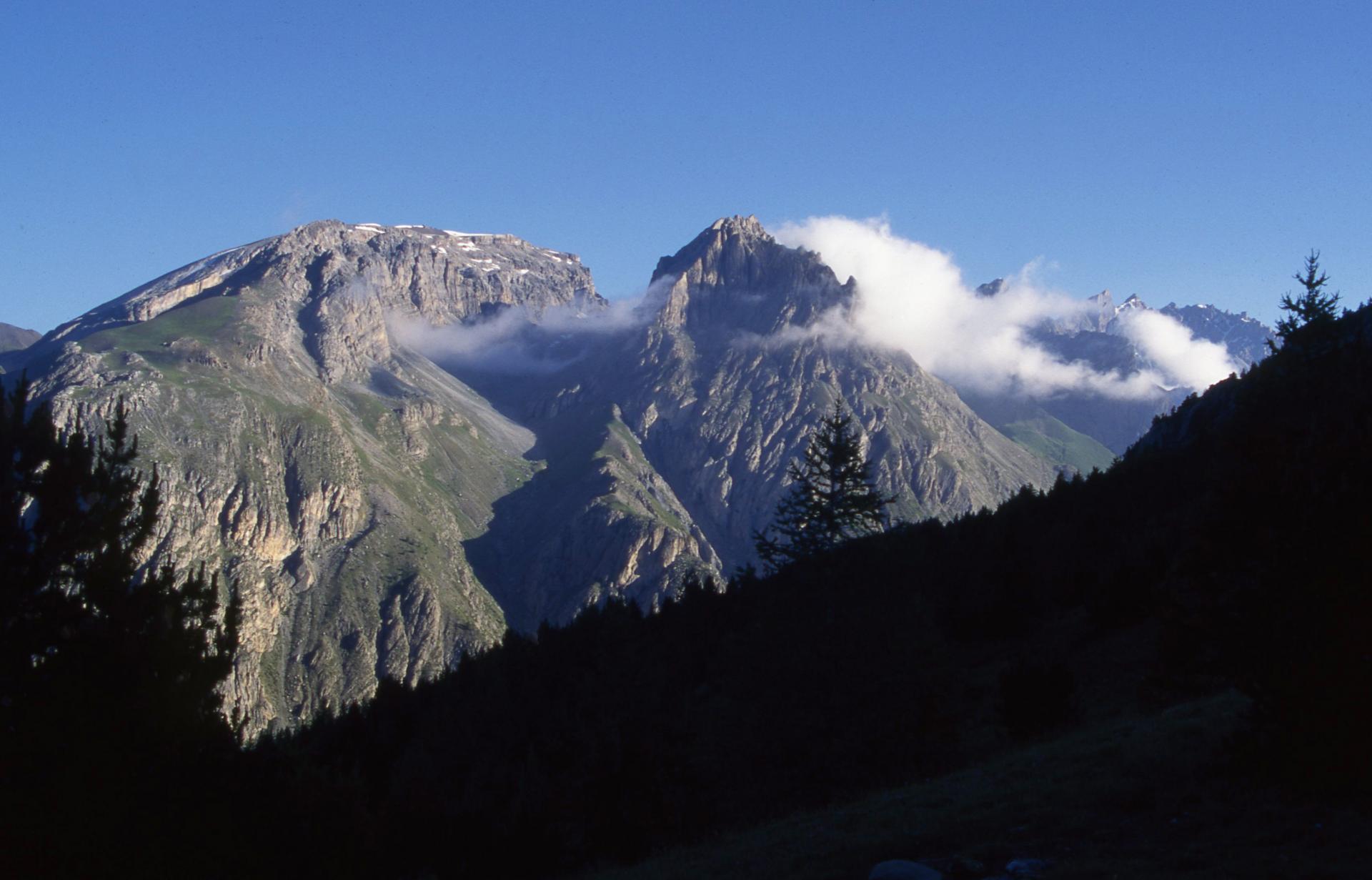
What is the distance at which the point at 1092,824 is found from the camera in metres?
15.2

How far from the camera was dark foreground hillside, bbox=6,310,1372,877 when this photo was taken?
1428 centimetres

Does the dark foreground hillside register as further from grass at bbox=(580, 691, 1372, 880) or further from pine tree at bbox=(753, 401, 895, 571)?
pine tree at bbox=(753, 401, 895, 571)

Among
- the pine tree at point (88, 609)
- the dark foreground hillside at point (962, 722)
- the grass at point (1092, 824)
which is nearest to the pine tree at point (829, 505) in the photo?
the dark foreground hillside at point (962, 722)

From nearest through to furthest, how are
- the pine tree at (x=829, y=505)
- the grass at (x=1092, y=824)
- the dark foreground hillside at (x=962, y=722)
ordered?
1. the grass at (x=1092, y=824)
2. the dark foreground hillside at (x=962, y=722)
3. the pine tree at (x=829, y=505)

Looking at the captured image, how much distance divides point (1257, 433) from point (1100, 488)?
3797 centimetres

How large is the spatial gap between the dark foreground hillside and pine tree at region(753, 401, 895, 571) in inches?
377

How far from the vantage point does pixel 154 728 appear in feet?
54.0

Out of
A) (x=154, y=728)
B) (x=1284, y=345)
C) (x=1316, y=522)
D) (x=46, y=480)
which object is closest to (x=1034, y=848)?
(x=1316, y=522)

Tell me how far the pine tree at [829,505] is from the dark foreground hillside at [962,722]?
31.5 feet

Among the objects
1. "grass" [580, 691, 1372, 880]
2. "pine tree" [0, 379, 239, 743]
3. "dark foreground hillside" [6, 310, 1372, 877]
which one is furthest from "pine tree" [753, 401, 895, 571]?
"pine tree" [0, 379, 239, 743]

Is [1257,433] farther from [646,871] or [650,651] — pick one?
[650,651]

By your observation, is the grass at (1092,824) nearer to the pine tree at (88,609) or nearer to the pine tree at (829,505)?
the pine tree at (88,609)

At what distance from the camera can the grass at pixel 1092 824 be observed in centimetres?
1274

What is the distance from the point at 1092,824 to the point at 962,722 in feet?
39.2
